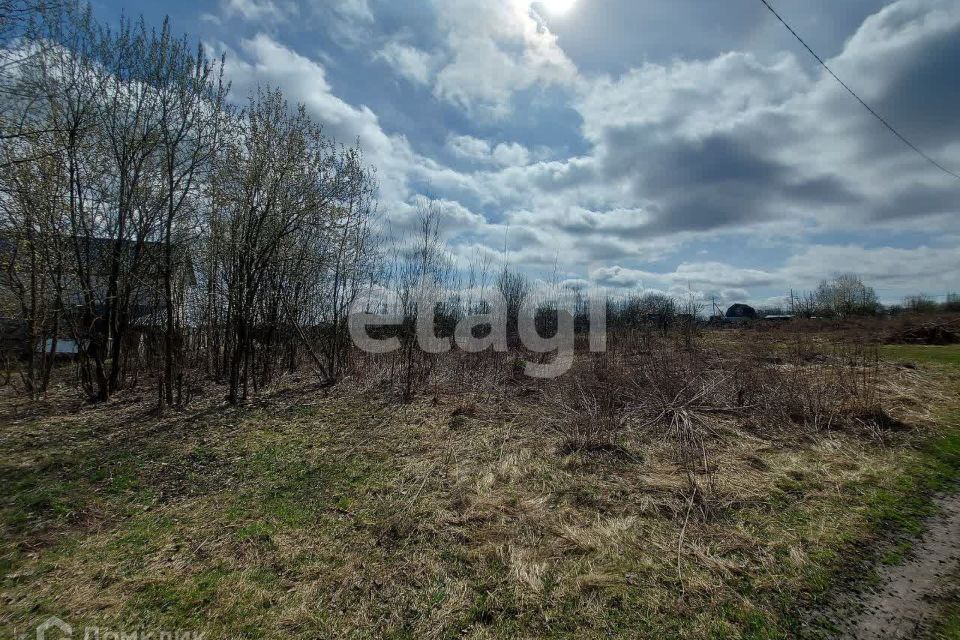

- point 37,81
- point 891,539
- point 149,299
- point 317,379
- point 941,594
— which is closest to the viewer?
point 941,594

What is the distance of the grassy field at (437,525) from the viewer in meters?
1.98

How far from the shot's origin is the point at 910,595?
2008 millimetres

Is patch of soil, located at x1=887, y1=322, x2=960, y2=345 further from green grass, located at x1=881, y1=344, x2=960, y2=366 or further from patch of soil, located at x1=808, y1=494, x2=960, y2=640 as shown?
patch of soil, located at x1=808, y1=494, x2=960, y2=640

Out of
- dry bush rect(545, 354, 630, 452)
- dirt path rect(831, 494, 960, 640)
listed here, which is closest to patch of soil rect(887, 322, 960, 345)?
dry bush rect(545, 354, 630, 452)

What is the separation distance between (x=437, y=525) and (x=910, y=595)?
8.86 feet

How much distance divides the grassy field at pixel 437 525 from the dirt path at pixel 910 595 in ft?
0.49

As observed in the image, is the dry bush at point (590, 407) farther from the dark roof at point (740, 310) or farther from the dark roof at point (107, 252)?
the dark roof at point (740, 310)

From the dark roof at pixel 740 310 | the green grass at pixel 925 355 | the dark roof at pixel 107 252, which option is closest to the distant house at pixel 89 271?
the dark roof at pixel 107 252

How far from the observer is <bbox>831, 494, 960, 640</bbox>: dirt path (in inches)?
70.4

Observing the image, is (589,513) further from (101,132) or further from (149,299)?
(101,132)

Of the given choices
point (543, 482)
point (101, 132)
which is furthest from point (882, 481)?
point (101, 132)

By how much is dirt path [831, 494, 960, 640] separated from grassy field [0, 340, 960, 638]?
0.49 feet

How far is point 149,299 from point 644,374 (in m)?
8.41

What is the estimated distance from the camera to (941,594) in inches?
78.9
